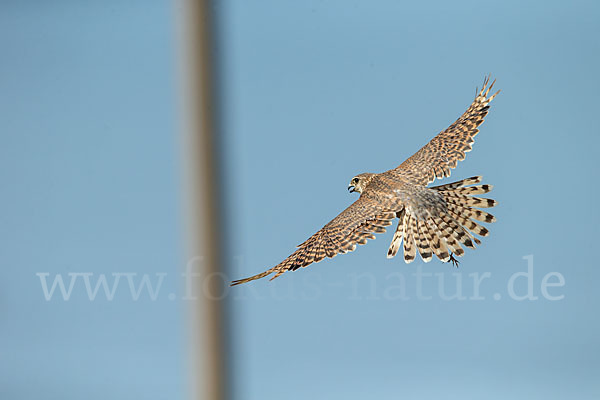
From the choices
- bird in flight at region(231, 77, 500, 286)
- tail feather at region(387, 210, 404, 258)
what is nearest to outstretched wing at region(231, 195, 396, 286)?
bird in flight at region(231, 77, 500, 286)

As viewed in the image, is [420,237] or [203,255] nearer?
[203,255]

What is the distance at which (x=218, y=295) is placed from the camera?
0.93m

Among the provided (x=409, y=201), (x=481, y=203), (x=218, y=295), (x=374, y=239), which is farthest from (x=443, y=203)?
(x=218, y=295)

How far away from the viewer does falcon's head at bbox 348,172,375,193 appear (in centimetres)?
154

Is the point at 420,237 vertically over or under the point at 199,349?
over

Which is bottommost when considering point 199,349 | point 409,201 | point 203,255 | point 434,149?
point 199,349

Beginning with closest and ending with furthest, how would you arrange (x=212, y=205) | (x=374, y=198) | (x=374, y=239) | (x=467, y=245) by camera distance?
(x=212, y=205) → (x=374, y=239) → (x=374, y=198) → (x=467, y=245)

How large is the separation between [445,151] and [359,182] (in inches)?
11.9

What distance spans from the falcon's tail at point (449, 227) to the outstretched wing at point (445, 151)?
7 centimetres

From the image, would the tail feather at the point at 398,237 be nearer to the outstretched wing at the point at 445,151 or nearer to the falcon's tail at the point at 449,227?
the falcon's tail at the point at 449,227

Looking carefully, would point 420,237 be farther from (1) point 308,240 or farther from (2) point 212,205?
(2) point 212,205

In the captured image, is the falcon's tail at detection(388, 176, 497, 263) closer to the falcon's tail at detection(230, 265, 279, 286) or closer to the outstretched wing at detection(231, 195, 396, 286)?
the outstretched wing at detection(231, 195, 396, 286)

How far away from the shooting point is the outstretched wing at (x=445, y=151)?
1.65 metres

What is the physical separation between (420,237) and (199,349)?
90 centimetres
